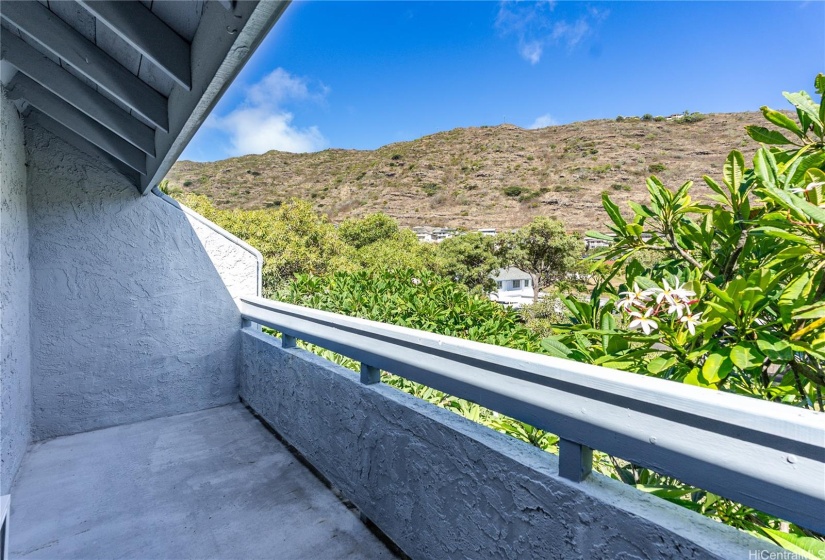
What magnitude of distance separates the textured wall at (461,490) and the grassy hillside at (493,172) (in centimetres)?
3240

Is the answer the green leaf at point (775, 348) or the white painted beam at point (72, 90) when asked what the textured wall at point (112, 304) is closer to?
the white painted beam at point (72, 90)

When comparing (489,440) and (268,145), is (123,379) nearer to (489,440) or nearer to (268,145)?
(489,440)

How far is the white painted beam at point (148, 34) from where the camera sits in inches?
52.7

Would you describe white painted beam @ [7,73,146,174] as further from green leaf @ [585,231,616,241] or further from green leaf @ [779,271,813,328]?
green leaf @ [779,271,813,328]

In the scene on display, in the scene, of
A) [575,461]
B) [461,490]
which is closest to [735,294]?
[575,461]

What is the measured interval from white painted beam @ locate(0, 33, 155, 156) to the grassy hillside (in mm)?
32004

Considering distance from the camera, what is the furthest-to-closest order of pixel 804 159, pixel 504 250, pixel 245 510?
pixel 504 250
pixel 245 510
pixel 804 159

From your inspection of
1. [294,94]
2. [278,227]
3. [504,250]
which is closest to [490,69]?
[294,94]

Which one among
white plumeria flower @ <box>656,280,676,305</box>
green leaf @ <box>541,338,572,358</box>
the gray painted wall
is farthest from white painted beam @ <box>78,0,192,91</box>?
the gray painted wall

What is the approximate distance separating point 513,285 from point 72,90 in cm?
2600

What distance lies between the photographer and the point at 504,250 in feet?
78.9

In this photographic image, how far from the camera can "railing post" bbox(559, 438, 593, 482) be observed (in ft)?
3.62

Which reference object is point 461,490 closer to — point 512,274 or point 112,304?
point 112,304

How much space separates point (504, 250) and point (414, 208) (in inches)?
711
